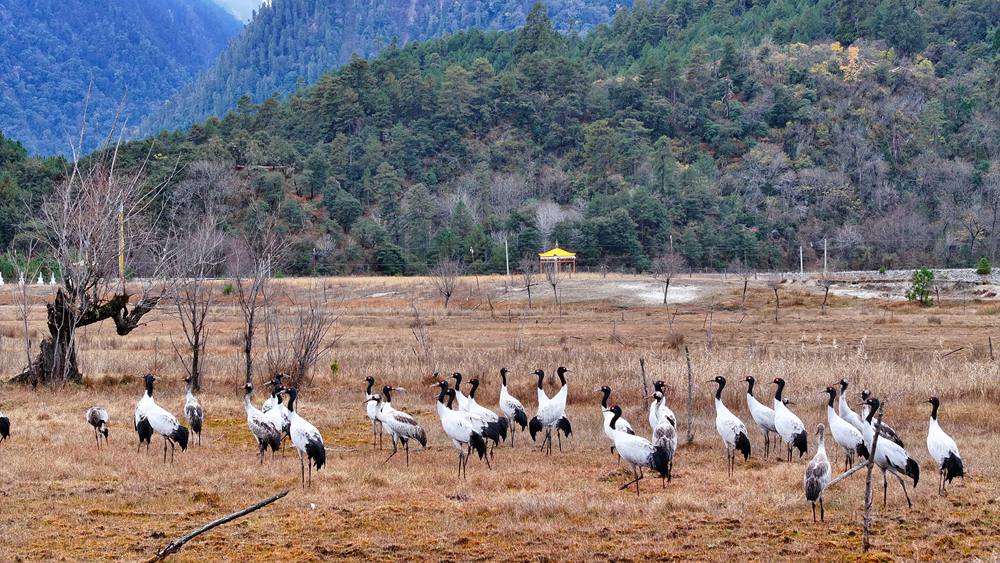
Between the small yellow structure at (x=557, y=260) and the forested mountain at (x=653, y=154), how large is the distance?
261 centimetres

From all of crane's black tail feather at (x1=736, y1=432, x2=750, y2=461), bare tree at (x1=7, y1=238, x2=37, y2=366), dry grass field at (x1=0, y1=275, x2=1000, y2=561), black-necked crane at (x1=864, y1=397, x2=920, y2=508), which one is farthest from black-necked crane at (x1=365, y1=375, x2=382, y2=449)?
bare tree at (x1=7, y1=238, x2=37, y2=366)

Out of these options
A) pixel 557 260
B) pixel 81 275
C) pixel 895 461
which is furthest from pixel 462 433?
pixel 557 260

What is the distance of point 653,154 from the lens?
349ft

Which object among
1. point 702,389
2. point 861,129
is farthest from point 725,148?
point 702,389

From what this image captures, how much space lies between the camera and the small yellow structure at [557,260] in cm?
7250

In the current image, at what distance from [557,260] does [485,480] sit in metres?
60.0

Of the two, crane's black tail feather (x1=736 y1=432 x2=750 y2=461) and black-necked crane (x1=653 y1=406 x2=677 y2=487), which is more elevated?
black-necked crane (x1=653 y1=406 x2=677 y2=487)

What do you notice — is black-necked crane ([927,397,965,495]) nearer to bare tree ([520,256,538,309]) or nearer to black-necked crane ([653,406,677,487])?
black-necked crane ([653,406,677,487])

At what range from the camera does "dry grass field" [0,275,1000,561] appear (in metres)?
10.7

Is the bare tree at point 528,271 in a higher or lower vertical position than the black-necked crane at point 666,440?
higher

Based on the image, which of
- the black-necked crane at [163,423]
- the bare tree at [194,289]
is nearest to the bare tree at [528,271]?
the bare tree at [194,289]

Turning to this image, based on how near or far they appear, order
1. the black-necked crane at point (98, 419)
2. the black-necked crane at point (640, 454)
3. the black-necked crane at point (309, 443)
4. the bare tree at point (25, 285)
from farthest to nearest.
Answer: the bare tree at point (25, 285), the black-necked crane at point (98, 419), the black-necked crane at point (309, 443), the black-necked crane at point (640, 454)

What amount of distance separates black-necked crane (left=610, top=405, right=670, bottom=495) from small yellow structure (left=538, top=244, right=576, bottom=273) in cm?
5321

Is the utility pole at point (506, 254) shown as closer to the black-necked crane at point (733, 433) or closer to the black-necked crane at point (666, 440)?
the black-necked crane at point (733, 433)
